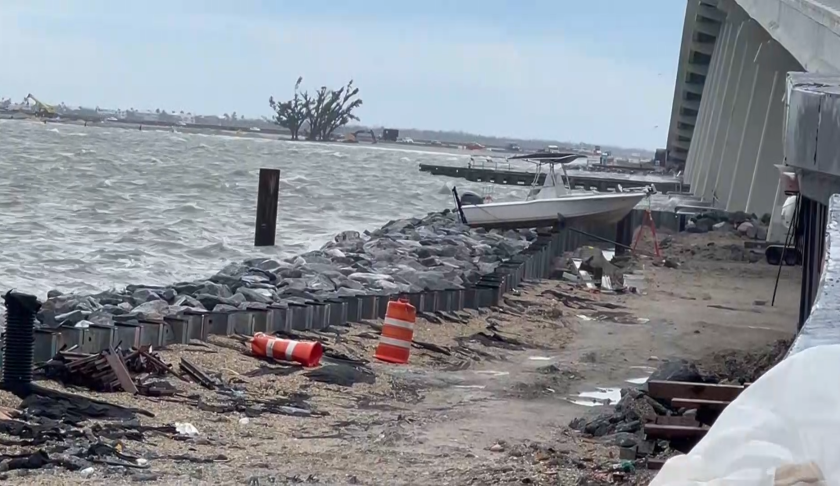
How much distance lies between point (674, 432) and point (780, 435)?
3.96 m

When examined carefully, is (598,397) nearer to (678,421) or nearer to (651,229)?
(678,421)

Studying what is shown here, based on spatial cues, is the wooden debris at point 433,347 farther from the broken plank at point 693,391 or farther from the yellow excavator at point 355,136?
the yellow excavator at point 355,136

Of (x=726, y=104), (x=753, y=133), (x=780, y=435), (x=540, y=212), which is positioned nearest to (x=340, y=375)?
(x=780, y=435)

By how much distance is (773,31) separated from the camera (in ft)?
62.6

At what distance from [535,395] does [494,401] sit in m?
0.57

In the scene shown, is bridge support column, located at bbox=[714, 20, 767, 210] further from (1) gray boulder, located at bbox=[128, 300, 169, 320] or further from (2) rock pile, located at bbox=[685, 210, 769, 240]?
(1) gray boulder, located at bbox=[128, 300, 169, 320]

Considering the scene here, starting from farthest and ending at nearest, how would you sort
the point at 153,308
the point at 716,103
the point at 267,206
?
1. the point at 716,103
2. the point at 267,206
3. the point at 153,308

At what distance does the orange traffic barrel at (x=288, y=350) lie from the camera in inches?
427

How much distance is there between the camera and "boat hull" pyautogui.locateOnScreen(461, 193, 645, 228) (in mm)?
28875

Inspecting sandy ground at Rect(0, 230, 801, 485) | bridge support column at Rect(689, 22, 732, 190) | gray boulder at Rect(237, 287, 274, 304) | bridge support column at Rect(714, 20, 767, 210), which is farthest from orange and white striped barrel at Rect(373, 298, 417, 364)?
bridge support column at Rect(689, 22, 732, 190)

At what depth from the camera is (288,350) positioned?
10.9 meters

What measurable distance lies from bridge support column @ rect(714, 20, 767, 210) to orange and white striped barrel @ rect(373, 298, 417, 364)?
24246 mm

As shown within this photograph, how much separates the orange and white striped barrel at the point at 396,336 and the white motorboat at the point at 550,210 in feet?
56.1

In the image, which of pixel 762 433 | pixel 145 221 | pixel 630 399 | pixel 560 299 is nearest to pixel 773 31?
pixel 560 299
